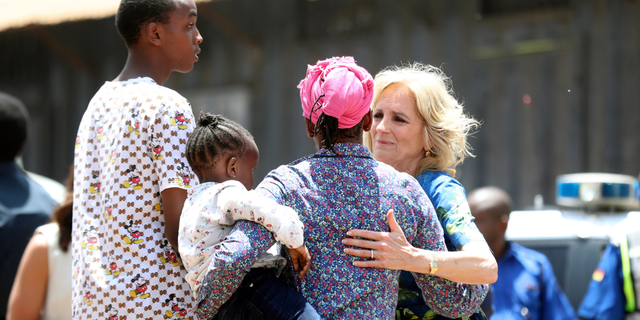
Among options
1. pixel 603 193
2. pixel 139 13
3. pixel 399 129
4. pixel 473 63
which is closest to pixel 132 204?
pixel 139 13

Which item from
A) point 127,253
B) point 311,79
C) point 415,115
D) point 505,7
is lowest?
point 127,253

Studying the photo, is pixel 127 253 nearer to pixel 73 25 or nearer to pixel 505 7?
pixel 505 7

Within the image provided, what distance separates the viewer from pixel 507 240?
495 cm

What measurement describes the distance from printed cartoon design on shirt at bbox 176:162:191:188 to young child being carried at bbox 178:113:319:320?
30 millimetres

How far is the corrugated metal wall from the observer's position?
710 cm

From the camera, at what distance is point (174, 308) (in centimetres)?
209

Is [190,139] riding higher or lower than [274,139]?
higher

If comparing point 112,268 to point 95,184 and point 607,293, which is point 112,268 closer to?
point 95,184

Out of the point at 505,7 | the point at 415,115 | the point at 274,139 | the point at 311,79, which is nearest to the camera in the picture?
the point at 311,79

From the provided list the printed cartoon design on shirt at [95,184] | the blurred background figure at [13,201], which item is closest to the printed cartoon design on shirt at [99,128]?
the printed cartoon design on shirt at [95,184]

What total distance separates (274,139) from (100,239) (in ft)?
23.6

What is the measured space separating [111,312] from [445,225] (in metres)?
1.19

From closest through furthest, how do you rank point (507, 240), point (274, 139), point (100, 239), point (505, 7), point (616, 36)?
point (100, 239)
point (507, 240)
point (616, 36)
point (505, 7)
point (274, 139)

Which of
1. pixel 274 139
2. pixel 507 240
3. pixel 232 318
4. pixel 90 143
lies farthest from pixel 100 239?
pixel 274 139
